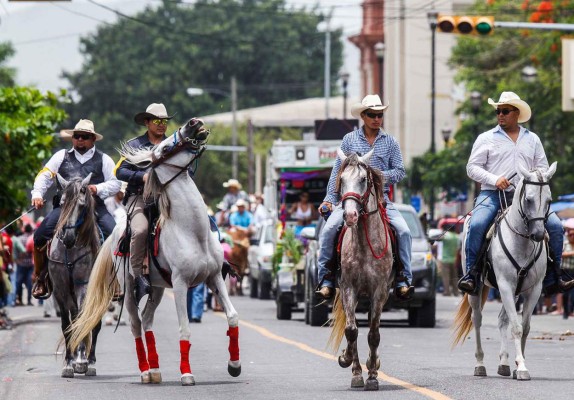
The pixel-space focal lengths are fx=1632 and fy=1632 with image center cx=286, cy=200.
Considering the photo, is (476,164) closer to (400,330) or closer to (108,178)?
(108,178)

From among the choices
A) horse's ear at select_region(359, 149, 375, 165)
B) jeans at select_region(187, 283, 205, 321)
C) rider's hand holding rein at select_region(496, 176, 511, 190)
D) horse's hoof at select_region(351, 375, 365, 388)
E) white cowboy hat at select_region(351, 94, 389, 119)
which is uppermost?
white cowboy hat at select_region(351, 94, 389, 119)

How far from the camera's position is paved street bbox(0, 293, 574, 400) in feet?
44.9

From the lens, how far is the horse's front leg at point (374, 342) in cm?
1384

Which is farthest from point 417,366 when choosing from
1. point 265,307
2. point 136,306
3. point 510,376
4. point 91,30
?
point 91,30

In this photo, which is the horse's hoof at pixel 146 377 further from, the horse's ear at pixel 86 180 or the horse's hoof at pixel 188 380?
the horse's ear at pixel 86 180

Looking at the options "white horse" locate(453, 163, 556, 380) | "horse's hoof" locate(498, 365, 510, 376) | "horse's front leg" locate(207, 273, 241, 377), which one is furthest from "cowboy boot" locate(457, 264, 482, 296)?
"horse's front leg" locate(207, 273, 241, 377)

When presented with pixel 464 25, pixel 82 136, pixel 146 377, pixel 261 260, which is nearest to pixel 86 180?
pixel 82 136

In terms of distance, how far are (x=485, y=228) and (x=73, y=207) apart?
410 cm

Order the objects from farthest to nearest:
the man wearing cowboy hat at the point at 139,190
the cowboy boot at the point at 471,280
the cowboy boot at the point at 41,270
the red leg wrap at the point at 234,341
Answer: the cowboy boot at the point at 41,270, the cowboy boot at the point at 471,280, the man wearing cowboy hat at the point at 139,190, the red leg wrap at the point at 234,341

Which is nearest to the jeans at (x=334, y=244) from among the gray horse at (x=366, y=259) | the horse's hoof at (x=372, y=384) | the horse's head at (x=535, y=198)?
the gray horse at (x=366, y=259)

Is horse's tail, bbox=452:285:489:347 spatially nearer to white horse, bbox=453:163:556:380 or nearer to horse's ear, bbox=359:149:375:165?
white horse, bbox=453:163:556:380

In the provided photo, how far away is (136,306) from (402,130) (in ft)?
195

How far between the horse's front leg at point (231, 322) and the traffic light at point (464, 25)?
14.7m

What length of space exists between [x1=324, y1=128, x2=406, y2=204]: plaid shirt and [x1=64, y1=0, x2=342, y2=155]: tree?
8529 cm
